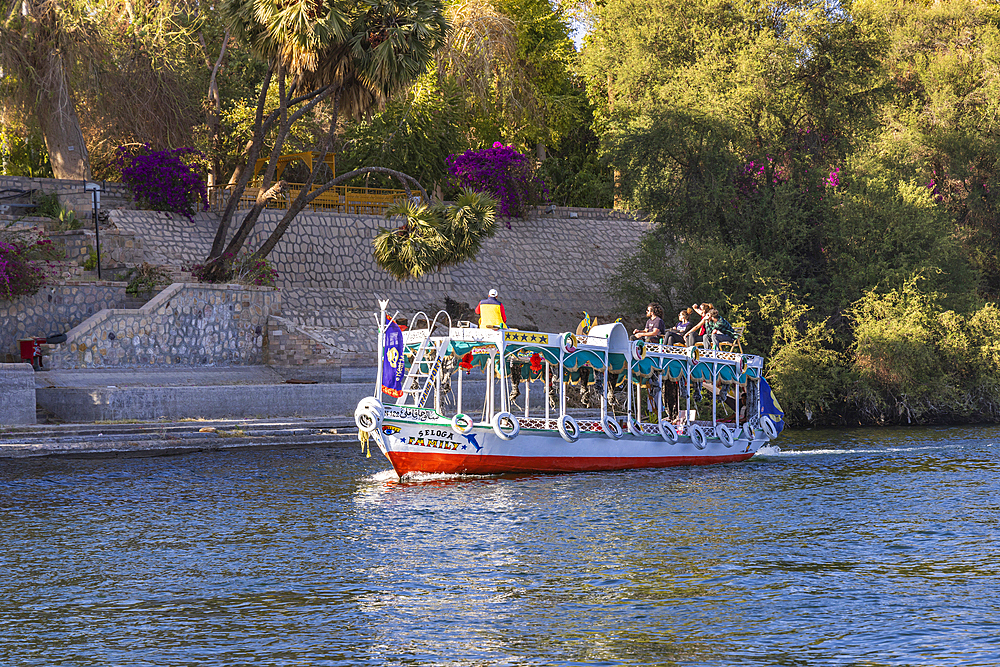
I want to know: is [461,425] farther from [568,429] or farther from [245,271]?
[245,271]

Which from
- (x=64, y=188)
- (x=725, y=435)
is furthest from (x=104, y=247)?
(x=725, y=435)

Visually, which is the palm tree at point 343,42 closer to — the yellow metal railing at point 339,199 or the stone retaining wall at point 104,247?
the stone retaining wall at point 104,247

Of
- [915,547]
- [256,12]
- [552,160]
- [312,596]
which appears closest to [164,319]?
[256,12]

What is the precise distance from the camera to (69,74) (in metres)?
33.7

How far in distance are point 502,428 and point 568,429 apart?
1.68 metres

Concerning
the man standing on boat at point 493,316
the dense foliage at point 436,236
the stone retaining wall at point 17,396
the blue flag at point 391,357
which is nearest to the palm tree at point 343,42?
the dense foliage at point 436,236

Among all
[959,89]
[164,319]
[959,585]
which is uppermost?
[959,89]

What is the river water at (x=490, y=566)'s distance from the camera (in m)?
11.0

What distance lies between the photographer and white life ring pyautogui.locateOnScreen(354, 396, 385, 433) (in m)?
20.5

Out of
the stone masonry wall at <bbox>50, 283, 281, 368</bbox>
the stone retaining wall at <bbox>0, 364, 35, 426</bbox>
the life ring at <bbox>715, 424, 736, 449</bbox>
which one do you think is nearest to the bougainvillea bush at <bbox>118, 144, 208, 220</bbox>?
the stone masonry wall at <bbox>50, 283, 281, 368</bbox>

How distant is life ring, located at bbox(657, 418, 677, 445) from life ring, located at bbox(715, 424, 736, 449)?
143 centimetres

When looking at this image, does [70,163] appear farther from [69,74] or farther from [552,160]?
[552,160]

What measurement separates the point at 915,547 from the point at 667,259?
22616 millimetres

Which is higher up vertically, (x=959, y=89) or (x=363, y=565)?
(x=959, y=89)
